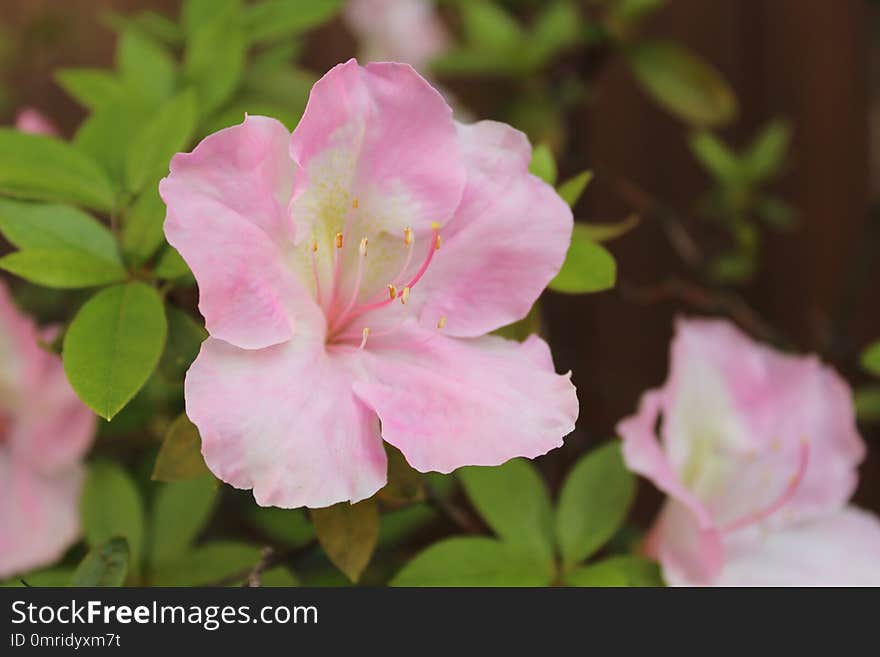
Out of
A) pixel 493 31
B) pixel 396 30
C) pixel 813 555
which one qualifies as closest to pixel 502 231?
pixel 813 555

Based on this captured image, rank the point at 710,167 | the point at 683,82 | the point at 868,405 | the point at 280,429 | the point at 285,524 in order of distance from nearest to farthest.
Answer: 1. the point at 280,429
2. the point at 285,524
3. the point at 683,82
4. the point at 868,405
5. the point at 710,167

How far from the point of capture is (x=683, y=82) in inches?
45.7

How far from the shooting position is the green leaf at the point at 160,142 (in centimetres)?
61

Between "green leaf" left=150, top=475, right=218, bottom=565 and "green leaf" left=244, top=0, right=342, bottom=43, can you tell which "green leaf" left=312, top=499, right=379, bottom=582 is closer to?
"green leaf" left=150, top=475, right=218, bottom=565

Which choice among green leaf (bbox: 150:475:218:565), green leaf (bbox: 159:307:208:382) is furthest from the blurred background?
green leaf (bbox: 159:307:208:382)

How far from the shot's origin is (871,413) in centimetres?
129

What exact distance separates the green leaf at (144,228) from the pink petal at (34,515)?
27cm

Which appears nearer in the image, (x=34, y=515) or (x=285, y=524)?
(x=34, y=515)

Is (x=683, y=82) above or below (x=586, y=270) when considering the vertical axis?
below

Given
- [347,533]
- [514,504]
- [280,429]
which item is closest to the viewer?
[280,429]

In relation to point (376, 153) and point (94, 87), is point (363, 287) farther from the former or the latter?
point (94, 87)

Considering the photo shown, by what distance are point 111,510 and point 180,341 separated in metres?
0.24

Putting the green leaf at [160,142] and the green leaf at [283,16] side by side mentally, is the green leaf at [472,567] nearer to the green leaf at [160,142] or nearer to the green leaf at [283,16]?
the green leaf at [160,142]
